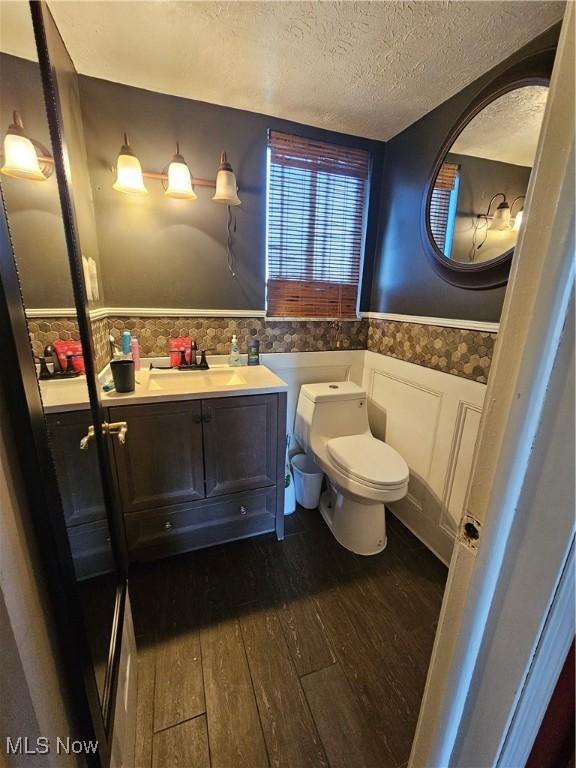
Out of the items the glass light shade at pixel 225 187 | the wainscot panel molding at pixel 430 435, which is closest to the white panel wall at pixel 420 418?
the wainscot panel molding at pixel 430 435

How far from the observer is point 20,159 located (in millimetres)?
606

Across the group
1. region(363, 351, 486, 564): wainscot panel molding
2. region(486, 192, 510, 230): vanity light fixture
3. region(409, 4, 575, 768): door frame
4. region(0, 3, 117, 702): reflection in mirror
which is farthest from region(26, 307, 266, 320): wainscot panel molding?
region(409, 4, 575, 768): door frame

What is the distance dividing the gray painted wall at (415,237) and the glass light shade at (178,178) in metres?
1.20

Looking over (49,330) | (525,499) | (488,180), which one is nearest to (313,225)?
(488,180)

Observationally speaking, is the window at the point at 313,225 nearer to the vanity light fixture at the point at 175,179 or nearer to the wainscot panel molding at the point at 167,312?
the wainscot panel molding at the point at 167,312

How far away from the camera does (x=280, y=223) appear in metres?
1.91

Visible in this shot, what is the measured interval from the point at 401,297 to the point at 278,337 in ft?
2.62

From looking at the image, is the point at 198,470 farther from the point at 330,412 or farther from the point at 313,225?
the point at 313,225

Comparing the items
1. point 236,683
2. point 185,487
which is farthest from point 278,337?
point 236,683

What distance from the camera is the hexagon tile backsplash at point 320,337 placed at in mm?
1495

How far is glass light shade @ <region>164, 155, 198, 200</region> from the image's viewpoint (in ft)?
5.15

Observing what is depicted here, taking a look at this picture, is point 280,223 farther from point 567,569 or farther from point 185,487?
point 567,569

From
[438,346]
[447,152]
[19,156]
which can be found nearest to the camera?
[19,156]

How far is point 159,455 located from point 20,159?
113cm
